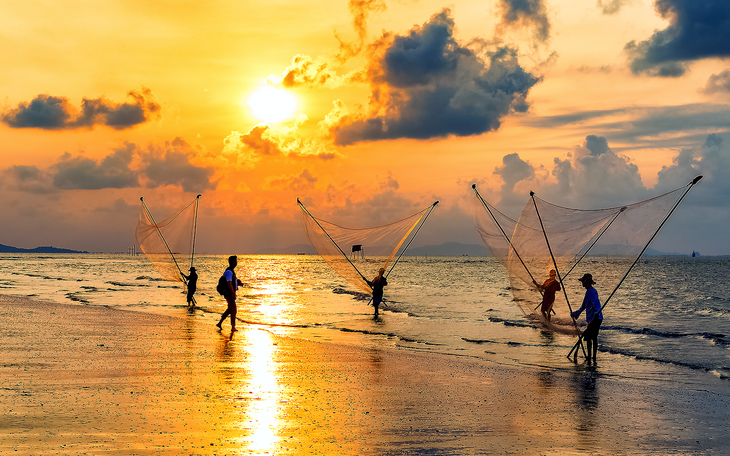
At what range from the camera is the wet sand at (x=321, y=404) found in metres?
6.99

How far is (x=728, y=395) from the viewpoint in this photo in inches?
444

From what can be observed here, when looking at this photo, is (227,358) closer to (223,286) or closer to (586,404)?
(223,286)

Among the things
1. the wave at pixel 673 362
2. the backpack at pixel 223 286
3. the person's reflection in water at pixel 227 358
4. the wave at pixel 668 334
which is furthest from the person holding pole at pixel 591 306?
the wave at pixel 668 334

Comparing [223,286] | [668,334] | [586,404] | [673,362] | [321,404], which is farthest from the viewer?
[668,334]

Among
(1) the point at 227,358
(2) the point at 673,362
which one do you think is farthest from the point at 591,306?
(1) the point at 227,358

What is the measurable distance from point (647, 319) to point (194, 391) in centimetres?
2934

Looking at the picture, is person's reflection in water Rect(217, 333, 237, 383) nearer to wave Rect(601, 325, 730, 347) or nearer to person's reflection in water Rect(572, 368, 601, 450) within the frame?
person's reflection in water Rect(572, 368, 601, 450)

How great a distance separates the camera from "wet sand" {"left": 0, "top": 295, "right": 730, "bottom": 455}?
6989mm

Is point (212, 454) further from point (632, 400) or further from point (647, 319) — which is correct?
point (647, 319)

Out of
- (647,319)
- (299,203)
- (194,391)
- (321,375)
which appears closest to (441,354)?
(321,375)

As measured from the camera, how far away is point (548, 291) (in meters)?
17.4

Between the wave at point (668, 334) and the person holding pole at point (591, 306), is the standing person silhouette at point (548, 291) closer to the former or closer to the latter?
the person holding pole at point (591, 306)

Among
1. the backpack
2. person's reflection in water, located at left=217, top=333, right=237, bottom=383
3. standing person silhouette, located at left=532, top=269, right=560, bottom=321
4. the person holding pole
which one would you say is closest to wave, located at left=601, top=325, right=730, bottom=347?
standing person silhouette, located at left=532, top=269, right=560, bottom=321

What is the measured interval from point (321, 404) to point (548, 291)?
10758 mm
